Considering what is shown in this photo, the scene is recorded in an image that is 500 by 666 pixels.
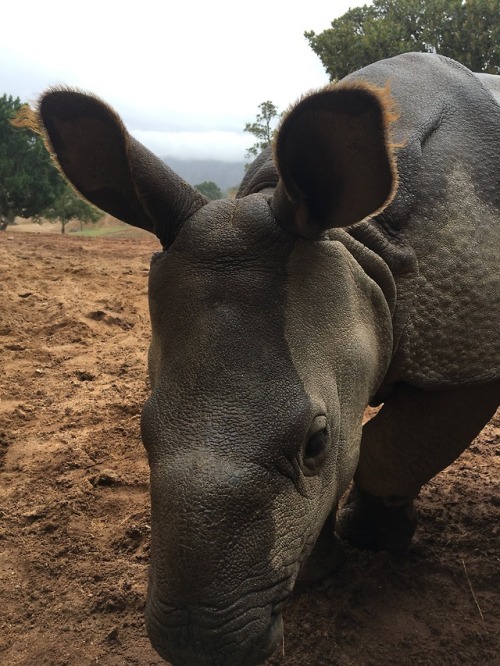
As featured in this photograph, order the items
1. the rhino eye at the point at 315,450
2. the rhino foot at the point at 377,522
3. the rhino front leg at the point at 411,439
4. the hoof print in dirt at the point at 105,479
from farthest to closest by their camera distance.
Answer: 1. the hoof print in dirt at the point at 105,479
2. the rhino foot at the point at 377,522
3. the rhino front leg at the point at 411,439
4. the rhino eye at the point at 315,450

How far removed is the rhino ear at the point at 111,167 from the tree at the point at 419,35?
1601cm

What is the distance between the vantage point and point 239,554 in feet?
5.98

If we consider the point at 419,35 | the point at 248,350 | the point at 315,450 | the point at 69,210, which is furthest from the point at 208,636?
the point at 69,210

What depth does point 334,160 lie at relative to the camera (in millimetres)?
2066

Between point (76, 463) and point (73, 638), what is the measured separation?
1.52 meters

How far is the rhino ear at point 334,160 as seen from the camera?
1.93 metres

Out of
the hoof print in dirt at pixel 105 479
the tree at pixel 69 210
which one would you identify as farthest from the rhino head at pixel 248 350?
the tree at pixel 69 210

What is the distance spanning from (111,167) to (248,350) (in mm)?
900

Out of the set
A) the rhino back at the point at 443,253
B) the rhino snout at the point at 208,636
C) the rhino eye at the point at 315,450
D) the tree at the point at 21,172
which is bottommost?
the tree at the point at 21,172

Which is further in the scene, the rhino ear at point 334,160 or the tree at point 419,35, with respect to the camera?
the tree at point 419,35

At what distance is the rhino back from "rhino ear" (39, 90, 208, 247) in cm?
76

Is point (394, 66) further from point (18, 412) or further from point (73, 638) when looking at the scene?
point (18, 412)

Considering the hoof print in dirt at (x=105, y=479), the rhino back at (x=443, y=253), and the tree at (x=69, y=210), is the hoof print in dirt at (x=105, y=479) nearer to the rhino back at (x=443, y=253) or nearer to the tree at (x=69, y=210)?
the rhino back at (x=443, y=253)

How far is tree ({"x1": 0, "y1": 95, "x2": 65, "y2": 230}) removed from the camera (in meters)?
27.4
